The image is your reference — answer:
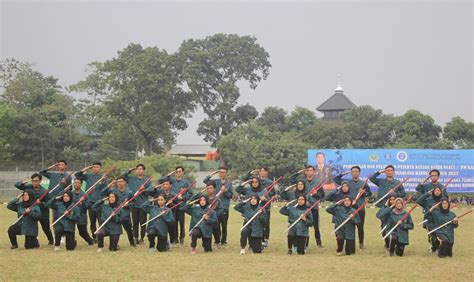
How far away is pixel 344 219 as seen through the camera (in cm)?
1303

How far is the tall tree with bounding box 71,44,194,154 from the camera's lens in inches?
1773

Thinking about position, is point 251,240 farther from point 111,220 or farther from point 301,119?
point 301,119

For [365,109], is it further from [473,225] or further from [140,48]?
[473,225]

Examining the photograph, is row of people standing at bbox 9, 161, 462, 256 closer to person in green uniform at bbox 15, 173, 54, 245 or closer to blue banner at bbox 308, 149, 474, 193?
person in green uniform at bbox 15, 173, 54, 245

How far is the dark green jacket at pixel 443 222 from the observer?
1255 cm

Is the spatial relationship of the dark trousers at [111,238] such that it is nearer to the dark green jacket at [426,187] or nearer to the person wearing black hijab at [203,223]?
the person wearing black hijab at [203,223]

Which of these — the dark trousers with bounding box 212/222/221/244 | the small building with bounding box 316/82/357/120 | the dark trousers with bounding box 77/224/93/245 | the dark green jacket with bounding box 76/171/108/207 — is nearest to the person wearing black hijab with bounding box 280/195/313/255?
the dark trousers with bounding box 212/222/221/244

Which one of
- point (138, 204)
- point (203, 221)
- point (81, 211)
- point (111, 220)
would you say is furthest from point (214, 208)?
point (81, 211)

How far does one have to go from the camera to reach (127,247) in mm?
13750

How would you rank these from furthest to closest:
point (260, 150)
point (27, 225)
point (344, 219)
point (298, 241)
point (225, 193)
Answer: point (260, 150)
point (225, 193)
point (27, 225)
point (344, 219)
point (298, 241)

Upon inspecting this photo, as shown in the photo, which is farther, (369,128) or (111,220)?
(369,128)

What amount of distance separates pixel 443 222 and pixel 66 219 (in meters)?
7.47

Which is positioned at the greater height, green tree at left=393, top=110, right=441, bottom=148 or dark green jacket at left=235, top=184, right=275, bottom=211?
green tree at left=393, top=110, right=441, bottom=148

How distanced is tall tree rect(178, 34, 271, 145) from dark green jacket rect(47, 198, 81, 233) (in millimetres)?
32275
